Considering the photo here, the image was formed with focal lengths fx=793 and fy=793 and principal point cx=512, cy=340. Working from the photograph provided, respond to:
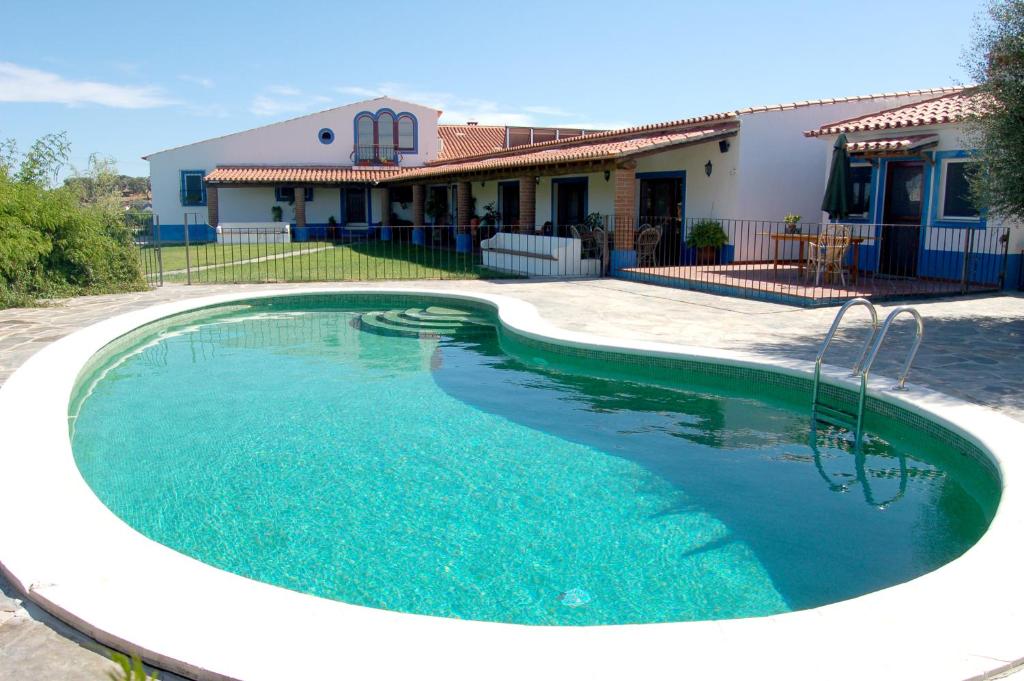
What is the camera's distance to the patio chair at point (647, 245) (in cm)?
1725

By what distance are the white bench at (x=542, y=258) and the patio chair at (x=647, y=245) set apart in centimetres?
101

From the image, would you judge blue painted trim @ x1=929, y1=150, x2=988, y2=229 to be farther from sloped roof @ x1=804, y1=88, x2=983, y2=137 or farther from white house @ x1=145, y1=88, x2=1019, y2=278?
sloped roof @ x1=804, y1=88, x2=983, y2=137

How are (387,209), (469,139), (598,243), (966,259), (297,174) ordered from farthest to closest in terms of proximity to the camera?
(469,139)
(387,209)
(297,174)
(598,243)
(966,259)

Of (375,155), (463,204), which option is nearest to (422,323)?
(463,204)

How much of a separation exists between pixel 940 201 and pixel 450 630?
547 inches

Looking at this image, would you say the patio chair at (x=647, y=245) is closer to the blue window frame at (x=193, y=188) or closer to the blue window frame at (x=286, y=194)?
the blue window frame at (x=286, y=194)

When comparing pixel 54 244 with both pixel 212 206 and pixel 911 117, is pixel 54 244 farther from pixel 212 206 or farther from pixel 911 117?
pixel 212 206

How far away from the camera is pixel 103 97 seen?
123 ft

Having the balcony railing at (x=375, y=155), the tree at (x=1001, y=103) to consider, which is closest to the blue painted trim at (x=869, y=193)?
the tree at (x=1001, y=103)

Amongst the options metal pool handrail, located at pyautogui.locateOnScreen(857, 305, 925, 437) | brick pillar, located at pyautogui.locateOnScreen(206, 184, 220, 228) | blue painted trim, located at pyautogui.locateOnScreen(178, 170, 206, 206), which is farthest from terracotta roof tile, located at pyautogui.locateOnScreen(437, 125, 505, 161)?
metal pool handrail, located at pyautogui.locateOnScreen(857, 305, 925, 437)

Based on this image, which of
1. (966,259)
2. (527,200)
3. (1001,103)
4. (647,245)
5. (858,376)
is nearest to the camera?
(858,376)

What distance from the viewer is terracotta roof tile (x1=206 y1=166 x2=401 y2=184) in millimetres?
32044

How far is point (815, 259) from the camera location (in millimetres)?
13289

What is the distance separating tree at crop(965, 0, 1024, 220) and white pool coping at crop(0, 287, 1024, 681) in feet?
24.3
